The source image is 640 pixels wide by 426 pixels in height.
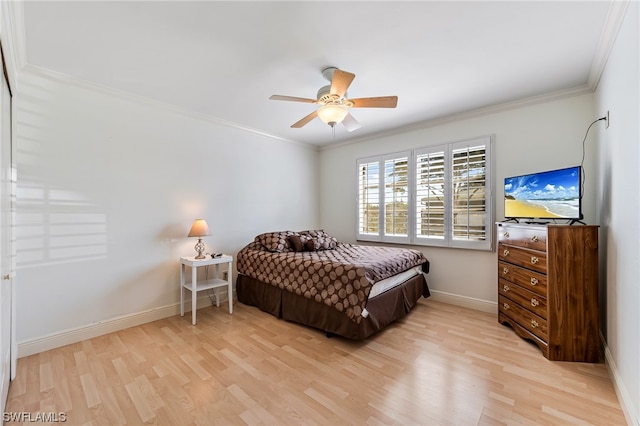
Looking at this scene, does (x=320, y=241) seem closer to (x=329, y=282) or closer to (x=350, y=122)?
(x=329, y=282)

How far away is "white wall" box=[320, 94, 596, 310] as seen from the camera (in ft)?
9.41

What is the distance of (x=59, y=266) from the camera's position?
8.40 feet

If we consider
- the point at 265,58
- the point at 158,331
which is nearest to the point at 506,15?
the point at 265,58

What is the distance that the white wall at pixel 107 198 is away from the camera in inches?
95.9

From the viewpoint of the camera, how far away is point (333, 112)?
2467 mm

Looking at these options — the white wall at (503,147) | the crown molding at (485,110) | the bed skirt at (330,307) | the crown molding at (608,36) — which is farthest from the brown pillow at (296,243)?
the crown molding at (608,36)

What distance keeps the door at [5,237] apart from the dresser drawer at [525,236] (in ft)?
13.0

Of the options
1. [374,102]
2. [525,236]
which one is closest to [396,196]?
[525,236]

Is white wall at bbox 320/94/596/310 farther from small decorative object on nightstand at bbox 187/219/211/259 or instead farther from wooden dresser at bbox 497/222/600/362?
small decorative object on nightstand at bbox 187/219/211/259

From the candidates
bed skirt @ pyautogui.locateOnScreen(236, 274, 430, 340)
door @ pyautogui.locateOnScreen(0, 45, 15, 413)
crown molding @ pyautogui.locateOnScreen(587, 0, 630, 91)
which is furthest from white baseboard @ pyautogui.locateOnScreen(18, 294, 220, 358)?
crown molding @ pyautogui.locateOnScreen(587, 0, 630, 91)

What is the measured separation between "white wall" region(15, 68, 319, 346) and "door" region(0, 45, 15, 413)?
38 centimetres

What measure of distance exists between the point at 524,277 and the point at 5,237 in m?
4.22

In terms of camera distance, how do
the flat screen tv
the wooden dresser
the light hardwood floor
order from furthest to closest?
the flat screen tv, the wooden dresser, the light hardwood floor

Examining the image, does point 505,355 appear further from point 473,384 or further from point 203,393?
point 203,393
